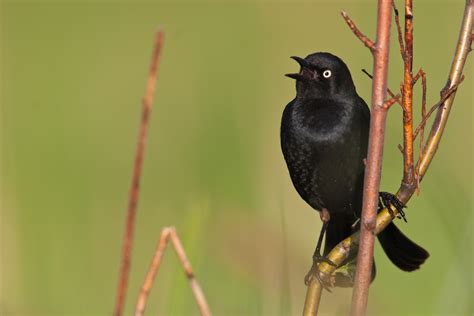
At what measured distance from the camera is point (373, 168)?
2.12 metres

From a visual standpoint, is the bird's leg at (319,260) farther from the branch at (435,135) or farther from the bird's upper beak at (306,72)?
→ the bird's upper beak at (306,72)

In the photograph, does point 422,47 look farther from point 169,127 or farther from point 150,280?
point 150,280

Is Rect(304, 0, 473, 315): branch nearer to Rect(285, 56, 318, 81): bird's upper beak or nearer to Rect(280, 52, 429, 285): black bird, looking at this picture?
Rect(280, 52, 429, 285): black bird

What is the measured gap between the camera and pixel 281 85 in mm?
5887

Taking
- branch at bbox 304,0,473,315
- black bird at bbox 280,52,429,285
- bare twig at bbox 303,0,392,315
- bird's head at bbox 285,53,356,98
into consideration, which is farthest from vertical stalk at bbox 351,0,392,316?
bird's head at bbox 285,53,356,98

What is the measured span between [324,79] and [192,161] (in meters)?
3.08

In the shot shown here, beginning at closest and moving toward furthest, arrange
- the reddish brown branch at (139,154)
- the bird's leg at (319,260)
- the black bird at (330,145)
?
the reddish brown branch at (139,154) → the bird's leg at (319,260) → the black bird at (330,145)

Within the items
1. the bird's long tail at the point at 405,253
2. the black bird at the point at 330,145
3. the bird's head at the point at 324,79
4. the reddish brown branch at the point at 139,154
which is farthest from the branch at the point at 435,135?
the bird's head at the point at 324,79

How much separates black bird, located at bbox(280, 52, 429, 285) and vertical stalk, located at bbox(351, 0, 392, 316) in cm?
106

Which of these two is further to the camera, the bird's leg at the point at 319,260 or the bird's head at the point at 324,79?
the bird's head at the point at 324,79

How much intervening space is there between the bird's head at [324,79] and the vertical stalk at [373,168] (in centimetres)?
130

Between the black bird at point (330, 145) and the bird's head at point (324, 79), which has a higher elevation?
the bird's head at point (324, 79)

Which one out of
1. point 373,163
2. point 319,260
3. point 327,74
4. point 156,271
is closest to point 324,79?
point 327,74

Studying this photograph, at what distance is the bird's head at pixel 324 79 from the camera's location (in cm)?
344
